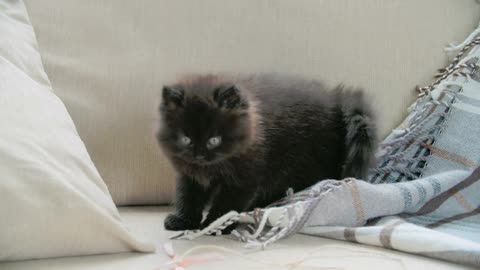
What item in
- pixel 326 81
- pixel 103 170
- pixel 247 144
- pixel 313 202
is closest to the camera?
pixel 313 202

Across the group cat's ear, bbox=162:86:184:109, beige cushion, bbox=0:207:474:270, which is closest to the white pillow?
beige cushion, bbox=0:207:474:270

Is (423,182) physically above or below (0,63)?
below

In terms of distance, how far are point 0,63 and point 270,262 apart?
0.64 m

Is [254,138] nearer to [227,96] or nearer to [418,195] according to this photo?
[227,96]

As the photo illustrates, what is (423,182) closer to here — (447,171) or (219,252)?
(447,171)

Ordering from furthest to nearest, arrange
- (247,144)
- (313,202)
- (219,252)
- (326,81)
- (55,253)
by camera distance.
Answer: (326,81) < (247,144) < (313,202) < (219,252) < (55,253)

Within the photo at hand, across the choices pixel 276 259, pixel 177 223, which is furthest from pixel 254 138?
pixel 276 259

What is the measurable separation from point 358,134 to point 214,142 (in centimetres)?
40

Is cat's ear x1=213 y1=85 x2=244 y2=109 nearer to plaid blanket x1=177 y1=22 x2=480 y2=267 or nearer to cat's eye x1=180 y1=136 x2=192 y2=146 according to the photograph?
cat's eye x1=180 y1=136 x2=192 y2=146

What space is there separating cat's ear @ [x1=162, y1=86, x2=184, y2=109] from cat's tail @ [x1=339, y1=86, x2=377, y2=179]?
461mm

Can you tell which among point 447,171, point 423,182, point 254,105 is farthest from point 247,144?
point 447,171

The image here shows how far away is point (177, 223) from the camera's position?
1312 millimetres

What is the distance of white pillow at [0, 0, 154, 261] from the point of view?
37.1 inches

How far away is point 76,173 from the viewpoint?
1052 millimetres
